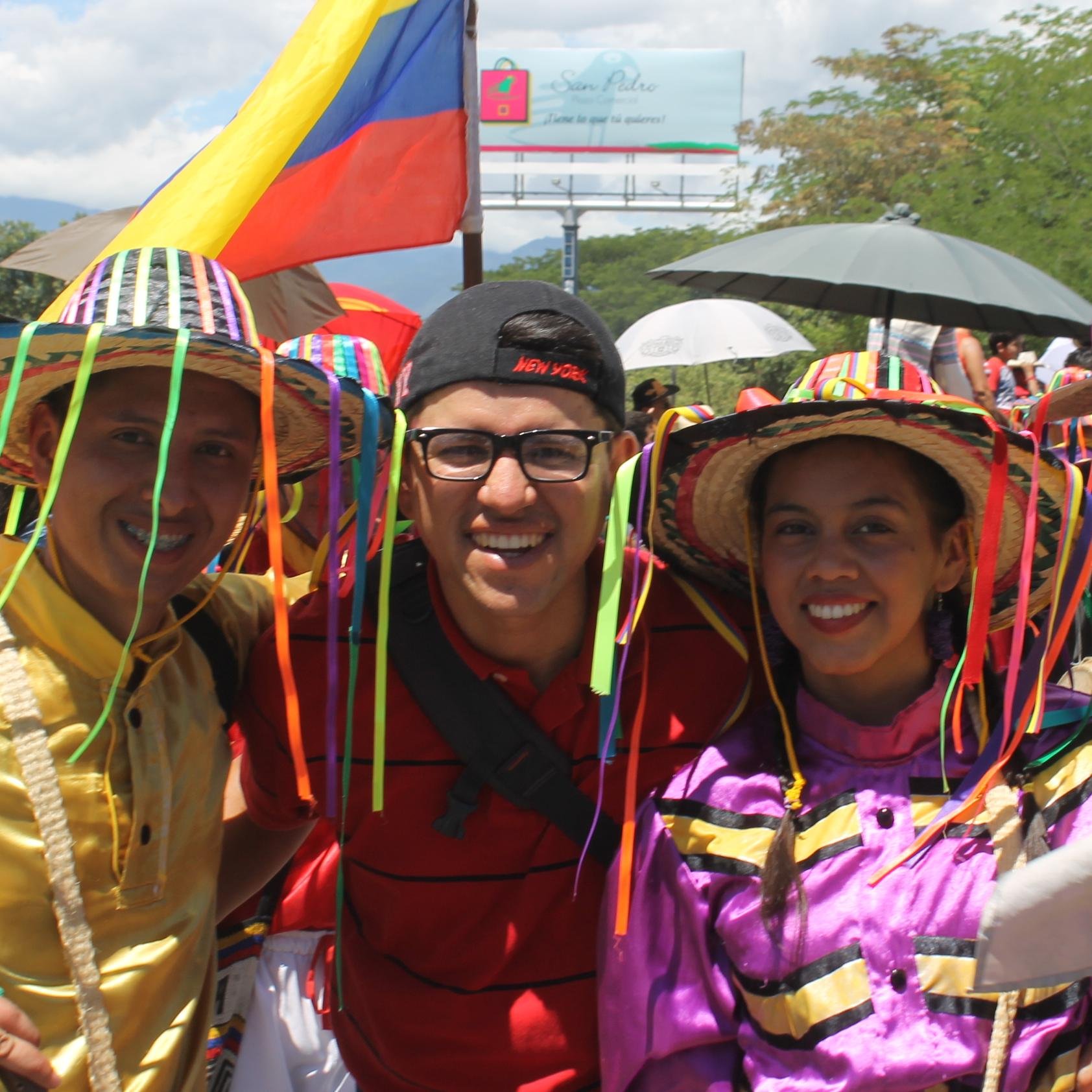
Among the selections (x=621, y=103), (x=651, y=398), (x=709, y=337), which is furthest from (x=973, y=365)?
(x=621, y=103)

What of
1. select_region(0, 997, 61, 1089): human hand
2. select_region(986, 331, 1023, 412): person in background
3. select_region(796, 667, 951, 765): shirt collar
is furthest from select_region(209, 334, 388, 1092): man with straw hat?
select_region(986, 331, 1023, 412): person in background

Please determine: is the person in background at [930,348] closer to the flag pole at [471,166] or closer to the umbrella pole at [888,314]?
the umbrella pole at [888,314]

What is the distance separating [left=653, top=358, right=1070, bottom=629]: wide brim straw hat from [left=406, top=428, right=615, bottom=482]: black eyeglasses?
165 millimetres

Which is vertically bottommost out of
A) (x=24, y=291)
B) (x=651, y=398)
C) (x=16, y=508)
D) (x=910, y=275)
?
(x=16, y=508)

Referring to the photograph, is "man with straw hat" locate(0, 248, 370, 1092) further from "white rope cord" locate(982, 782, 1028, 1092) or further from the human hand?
"white rope cord" locate(982, 782, 1028, 1092)

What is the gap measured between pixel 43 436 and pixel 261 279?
242 centimetres

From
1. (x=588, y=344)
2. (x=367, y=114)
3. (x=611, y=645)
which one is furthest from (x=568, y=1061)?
(x=367, y=114)

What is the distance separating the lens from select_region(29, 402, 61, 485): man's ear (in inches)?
78.7

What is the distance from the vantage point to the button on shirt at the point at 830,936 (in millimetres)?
1738

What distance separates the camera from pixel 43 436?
202 centimetres

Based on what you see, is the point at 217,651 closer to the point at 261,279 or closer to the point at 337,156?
the point at 337,156

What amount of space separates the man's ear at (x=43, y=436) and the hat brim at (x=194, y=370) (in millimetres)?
22

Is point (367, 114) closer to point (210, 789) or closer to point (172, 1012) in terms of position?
point (210, 789)

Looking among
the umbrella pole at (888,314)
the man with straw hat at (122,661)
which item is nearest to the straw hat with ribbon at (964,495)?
the man with straw hat at (122,661)
